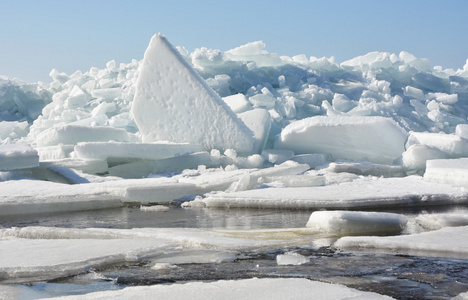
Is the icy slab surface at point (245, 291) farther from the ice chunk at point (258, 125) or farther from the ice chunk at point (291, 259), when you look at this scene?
the ice chunk at point (258, 125)

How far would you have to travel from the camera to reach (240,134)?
8328 mm

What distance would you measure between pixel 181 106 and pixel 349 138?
102 inches

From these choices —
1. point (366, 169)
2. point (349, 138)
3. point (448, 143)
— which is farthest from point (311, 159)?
point (448, 143)

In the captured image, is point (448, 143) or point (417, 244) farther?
point (448, 143)

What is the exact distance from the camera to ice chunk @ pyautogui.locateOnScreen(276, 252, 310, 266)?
2847 millimetres

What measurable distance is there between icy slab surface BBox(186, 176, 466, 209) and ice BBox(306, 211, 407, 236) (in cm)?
108

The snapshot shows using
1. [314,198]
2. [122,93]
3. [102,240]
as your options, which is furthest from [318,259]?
[122,93]

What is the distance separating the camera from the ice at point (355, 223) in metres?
3.79

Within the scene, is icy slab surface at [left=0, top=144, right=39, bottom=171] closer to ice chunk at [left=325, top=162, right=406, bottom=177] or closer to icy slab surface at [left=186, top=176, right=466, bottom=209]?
icy slab surface at [left=186, top=176, right=466, bottom=209]

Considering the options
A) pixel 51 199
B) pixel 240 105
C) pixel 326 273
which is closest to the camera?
pixel 326 273

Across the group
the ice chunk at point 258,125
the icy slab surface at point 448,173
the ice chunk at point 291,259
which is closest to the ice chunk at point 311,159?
the ice chunk at point 258,125

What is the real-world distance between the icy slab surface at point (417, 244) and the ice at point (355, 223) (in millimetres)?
439

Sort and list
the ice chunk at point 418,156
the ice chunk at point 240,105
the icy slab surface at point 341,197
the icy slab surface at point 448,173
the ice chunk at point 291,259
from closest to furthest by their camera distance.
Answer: the ice chunk at point 291,259
the icy slab surface at point 341,197
the icy slab surface at point 448,173
the ice chunk at point 418,156
the ice chunk at point 240,105

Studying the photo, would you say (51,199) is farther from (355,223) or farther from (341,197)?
(355,223)
